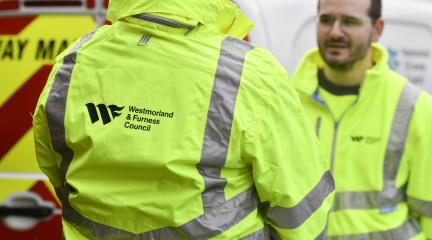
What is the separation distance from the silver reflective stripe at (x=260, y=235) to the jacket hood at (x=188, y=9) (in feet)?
1.94

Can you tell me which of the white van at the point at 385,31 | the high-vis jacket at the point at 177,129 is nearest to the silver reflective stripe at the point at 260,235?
the high-vis jacket at the point at 177,129

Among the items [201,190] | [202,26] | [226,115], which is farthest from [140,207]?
[202,26]

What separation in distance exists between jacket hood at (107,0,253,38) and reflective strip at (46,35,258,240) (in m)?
0.07

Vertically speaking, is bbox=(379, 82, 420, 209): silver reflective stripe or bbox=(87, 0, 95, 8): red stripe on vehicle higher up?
bbox=(87, 0, 95, 8): red stripe on vehicle

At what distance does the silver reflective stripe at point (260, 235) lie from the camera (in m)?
2.23

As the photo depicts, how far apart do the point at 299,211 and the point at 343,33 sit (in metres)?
1.27

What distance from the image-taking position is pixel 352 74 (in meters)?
3.35

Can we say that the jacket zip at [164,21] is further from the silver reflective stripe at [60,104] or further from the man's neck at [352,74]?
the man's neck at [352,74]

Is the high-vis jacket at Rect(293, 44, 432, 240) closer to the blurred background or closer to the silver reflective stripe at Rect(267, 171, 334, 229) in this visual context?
the silver reflective stripe at Rect(267, 171, 334, 229)

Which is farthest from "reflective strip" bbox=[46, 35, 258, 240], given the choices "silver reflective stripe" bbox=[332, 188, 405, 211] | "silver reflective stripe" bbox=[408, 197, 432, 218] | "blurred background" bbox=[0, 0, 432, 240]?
"silver reflective stripe" bbox=[408, 197, 432, 218]

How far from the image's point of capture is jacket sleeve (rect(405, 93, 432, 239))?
122 inches

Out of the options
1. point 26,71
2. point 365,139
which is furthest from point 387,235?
point 26,71

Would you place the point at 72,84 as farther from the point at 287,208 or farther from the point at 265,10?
the point at 265,10

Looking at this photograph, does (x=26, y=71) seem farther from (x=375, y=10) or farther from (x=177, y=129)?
(x=375, y=10)
